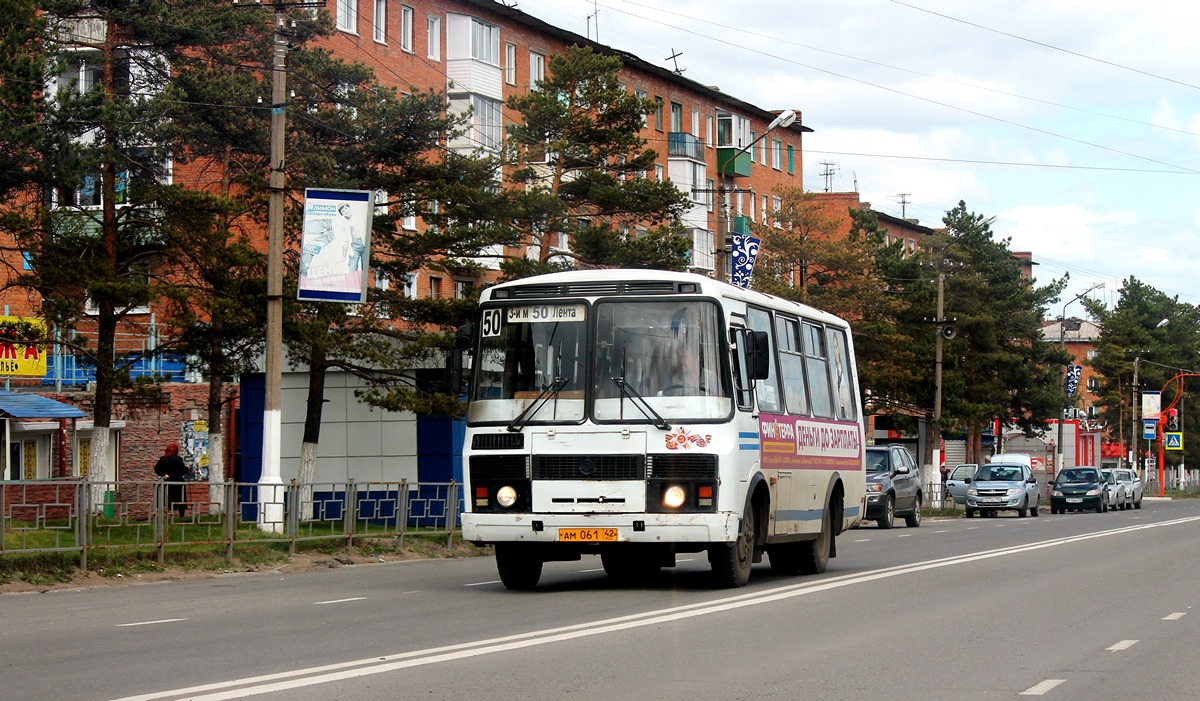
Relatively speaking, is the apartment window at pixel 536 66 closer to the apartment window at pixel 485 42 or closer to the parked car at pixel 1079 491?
the apartment window at pixel 485 42

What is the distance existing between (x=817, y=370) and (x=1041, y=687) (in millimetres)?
10326

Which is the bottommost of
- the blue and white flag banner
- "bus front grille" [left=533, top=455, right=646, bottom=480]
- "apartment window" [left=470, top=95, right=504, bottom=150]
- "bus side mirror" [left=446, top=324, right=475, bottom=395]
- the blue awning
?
"bus front grille" [left=533, top=455, right=646, bottom=480]

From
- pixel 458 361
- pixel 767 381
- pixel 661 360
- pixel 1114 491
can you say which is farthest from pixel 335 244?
pixel 1114 491

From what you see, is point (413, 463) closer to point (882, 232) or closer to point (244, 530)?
point (244, 530)

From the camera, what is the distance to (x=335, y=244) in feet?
75.6

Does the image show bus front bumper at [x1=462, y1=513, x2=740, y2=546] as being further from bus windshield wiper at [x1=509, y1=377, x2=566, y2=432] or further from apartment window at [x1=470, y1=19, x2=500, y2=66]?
apartment window at [x1=470, y1=19, x2=500, y2=66]

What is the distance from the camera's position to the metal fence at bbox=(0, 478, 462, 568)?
17.7 meters

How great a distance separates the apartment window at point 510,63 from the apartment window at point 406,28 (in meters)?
5.55

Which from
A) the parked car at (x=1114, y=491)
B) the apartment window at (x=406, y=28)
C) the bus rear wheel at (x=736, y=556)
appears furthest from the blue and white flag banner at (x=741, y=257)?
the parked car at (x=1114, y=491)

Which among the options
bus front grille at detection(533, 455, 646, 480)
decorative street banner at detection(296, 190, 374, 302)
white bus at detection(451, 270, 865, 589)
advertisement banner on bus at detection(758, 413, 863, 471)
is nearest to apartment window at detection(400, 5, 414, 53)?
decorative street banner at detection(296, 190, 374, 302)

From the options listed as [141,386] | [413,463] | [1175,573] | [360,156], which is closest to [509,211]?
[360,156]

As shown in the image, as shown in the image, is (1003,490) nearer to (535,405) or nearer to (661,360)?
(661,360)

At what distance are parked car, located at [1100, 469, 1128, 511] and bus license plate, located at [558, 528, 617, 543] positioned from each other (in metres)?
46.2

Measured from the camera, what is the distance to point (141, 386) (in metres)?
27.4
